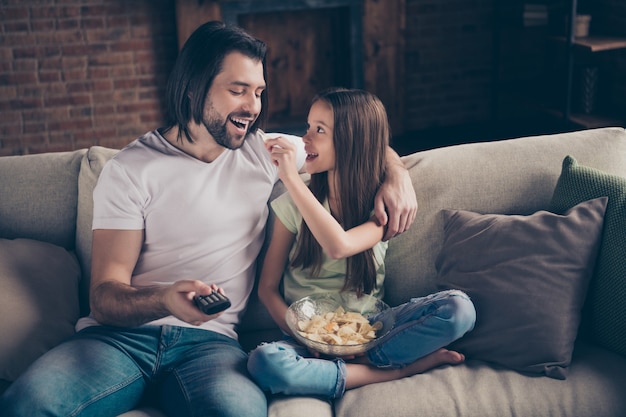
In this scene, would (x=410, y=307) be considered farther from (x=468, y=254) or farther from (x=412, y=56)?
(x=412, y=56)

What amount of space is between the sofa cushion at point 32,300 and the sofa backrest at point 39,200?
77 mm

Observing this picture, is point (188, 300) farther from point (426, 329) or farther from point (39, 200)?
point (39, 200)

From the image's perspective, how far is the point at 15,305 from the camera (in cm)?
187

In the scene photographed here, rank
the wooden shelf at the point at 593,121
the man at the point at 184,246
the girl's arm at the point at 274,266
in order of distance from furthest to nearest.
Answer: the wooden shelf at the point at 593,121 → the girl's arm at the point at 274,266 → the man at the point at 184,246

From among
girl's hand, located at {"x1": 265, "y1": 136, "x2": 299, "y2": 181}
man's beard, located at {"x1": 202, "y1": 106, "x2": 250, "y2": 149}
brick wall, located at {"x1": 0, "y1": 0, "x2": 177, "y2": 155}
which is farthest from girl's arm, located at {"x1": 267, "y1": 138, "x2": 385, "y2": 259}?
brick wall, located at {"x1": 0, "y1": 0, "x2": 177, "y2": 155}

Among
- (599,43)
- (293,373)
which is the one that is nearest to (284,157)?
(293,373)

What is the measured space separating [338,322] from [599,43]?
2940 mm

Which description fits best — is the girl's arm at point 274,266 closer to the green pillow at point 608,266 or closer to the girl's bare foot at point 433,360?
the girl's bare foot at point 433,360

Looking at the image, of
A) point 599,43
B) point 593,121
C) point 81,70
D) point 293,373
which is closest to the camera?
point 293,373

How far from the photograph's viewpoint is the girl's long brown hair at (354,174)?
1972mm

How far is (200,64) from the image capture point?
1973 mm

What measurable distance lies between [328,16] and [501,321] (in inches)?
129

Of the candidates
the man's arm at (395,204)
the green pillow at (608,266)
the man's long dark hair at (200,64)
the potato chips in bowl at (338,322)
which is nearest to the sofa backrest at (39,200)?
the man's long dark hair at (200,64)

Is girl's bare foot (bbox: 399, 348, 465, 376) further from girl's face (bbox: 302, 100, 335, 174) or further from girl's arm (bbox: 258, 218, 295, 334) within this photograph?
girl's face (bbox: 302, 100, 335, 174)
